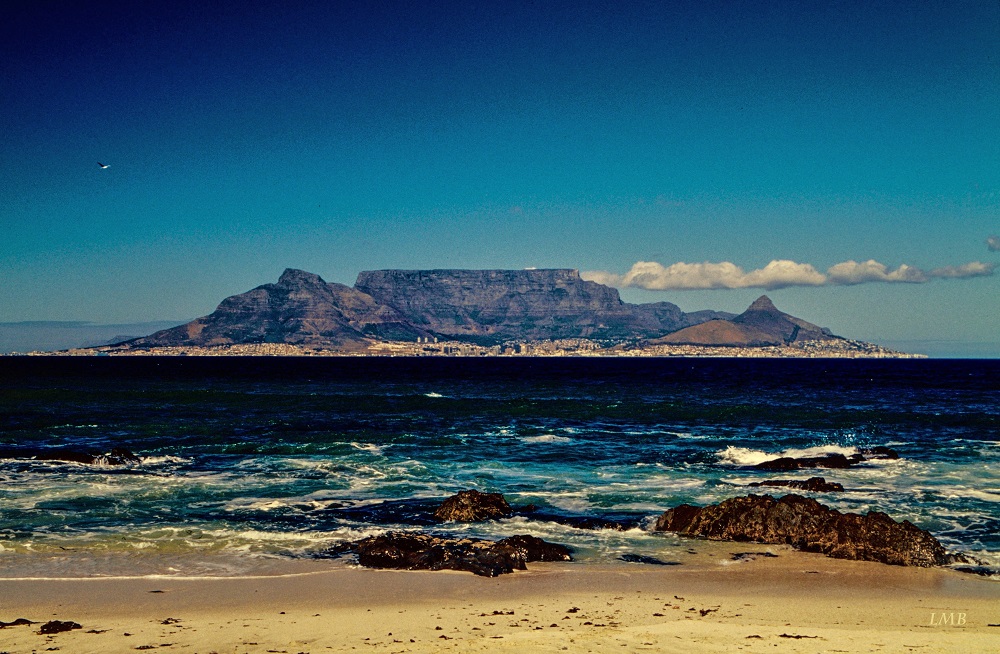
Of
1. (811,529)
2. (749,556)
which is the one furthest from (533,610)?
(811,529)

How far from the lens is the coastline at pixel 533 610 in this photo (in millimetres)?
11055

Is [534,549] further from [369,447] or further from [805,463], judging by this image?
[369,447]

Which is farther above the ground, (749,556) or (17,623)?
(17,623)

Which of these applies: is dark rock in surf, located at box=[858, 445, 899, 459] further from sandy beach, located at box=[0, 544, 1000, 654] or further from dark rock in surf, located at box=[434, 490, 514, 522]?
dark rock in surf, located at box=[434, 490, 514, 522]

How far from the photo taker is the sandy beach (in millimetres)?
Result: 11039

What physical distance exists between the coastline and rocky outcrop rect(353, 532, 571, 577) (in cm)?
37

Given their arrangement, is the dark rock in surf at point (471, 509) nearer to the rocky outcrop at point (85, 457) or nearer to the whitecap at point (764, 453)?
the whitecap at point (764, 453)

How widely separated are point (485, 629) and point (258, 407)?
165ft

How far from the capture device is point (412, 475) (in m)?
27.9

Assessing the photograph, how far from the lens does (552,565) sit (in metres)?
16.0

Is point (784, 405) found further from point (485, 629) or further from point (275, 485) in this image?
point (485, 629)

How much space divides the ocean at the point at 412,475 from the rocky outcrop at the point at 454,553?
77 centimetres

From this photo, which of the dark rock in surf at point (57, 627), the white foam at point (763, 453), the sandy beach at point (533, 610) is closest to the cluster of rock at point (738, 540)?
the sandy beach at point (533, 610)


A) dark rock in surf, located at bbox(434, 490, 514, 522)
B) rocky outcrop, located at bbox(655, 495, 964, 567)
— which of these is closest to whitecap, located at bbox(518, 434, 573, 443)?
dark rock in surf, located at bbox(434, 490, 514, 522)
